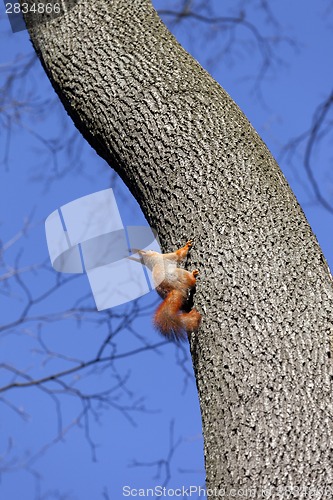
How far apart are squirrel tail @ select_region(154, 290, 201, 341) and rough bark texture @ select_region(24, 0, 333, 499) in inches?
1.3

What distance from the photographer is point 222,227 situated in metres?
1.58

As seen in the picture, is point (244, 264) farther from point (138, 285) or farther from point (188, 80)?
point (188, 80)

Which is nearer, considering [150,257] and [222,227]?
[222,227]

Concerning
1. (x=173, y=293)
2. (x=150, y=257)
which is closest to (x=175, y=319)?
(x=173, y=293)

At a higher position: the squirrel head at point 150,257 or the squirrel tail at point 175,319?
the squirrel head at point 150,257

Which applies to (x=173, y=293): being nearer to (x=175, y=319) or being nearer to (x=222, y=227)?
(x=175, y=319)

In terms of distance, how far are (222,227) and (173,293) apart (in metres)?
0.18

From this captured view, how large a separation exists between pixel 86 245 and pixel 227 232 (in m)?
0.37

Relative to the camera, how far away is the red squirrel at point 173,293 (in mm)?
1574

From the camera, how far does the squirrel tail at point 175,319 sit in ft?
5.13

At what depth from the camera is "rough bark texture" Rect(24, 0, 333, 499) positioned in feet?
4.53

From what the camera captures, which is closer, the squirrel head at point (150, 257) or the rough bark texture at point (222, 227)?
the rough bark texture at point (222, 227)

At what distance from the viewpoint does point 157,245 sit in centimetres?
173

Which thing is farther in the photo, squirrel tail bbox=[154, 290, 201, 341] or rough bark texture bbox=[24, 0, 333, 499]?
squirrel tail bbox=[154, 290, 201, 341]
